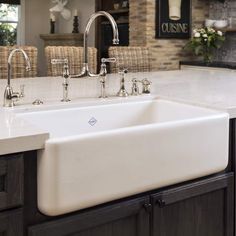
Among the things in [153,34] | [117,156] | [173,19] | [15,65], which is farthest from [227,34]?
[117,156]

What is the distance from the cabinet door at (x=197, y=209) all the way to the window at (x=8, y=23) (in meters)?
6.83

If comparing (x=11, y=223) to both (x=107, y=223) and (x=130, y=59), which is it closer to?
(x=107, y=223)

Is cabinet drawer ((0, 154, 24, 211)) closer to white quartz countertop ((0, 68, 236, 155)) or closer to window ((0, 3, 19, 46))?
white quartz countertop ((0, 68, 236, 155))

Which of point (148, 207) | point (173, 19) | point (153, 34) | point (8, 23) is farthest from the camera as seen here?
point (8, 23)

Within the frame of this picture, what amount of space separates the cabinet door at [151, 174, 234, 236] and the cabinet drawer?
0.44 meters

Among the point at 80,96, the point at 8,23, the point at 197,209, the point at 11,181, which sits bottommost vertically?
the point at 197,209

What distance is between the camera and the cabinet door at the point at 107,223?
1.10 m

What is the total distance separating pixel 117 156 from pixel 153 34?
4479 mm

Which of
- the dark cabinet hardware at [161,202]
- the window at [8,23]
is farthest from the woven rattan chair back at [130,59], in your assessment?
the window at [8,23]

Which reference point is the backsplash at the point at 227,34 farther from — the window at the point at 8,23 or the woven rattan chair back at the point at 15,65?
the window at the point at 8,23

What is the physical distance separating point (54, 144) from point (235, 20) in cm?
490

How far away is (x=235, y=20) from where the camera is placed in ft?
17.9

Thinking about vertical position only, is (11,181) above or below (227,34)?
below

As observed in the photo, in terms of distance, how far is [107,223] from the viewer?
118cm
